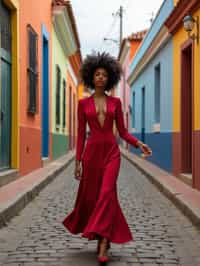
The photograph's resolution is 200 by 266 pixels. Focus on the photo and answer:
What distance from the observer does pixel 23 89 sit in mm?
11438

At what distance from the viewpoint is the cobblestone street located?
16.3ft

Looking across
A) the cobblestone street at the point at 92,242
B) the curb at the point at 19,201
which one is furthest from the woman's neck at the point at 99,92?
the curb at the point at 19,201

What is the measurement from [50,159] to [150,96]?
13.5ft

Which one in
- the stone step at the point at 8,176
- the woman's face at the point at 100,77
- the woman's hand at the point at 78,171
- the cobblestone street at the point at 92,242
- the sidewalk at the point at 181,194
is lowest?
the cobblestone street at the point at 92,242

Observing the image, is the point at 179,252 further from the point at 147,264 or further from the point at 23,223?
the point at 23,223

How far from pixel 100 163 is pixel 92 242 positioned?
1189mm

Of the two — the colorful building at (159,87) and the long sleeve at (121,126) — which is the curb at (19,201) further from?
the colorful building at (159,87)

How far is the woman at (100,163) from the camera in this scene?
4777 millimetres

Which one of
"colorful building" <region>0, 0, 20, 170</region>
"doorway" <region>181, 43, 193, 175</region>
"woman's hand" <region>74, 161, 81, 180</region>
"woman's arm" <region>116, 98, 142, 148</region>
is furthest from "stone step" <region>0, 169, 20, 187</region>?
"woman's arm" <region>116, 98, 142, 148</region>

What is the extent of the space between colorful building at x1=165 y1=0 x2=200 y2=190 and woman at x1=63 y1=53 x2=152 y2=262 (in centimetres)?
485

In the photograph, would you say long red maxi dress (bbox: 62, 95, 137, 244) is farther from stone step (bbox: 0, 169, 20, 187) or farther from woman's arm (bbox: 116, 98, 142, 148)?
stone step (bbox: 0, 169, 20, 187)

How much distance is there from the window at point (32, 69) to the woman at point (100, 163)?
7.07 m

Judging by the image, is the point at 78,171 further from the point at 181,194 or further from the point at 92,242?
the point at 181,194

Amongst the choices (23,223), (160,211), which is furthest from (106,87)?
(160,211)
